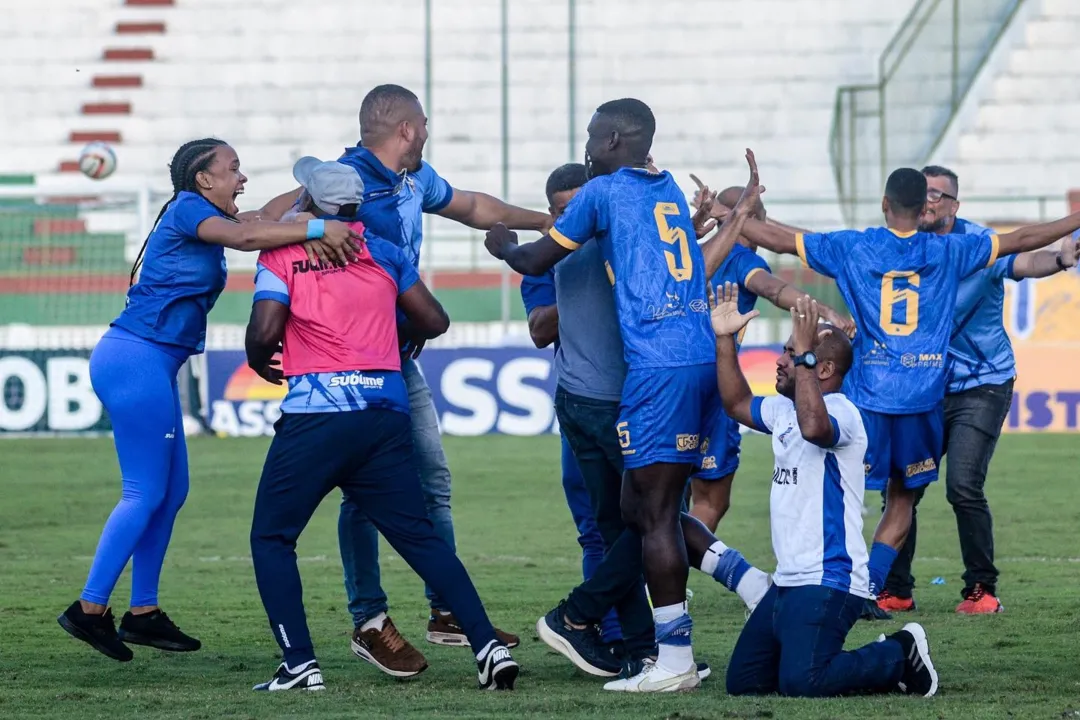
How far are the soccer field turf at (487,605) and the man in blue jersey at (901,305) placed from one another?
0.86 m

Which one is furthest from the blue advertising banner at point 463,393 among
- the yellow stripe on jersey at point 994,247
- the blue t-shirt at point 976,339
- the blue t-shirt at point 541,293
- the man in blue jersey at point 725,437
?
the blue t-shirt at point 541,293

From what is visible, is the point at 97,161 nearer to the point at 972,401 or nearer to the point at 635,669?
the point at 972,401

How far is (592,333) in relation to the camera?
6242 mm

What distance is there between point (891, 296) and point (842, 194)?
1539 cm

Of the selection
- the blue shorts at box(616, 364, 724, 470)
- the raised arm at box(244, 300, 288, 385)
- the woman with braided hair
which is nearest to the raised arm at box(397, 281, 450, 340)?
the raised arm at box(244, 300, 288, 385)

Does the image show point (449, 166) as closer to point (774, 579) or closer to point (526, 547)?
point (526, 547)

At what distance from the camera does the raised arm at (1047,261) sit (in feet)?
23.9

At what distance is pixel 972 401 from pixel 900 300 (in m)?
1.25

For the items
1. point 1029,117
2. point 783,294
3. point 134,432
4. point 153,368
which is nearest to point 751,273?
point 783,294

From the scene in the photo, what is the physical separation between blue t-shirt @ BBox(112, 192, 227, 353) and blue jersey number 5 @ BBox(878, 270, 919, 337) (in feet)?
9.40

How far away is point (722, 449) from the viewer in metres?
8.11

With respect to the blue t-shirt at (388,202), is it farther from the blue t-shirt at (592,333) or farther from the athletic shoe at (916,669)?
the athletic shoe at (916,669)

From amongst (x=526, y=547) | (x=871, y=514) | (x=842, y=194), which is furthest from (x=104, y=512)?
(x=842, y=194)

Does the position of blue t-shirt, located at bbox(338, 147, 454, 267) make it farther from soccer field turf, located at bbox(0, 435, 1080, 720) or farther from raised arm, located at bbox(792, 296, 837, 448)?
soccer field turf, located at bbox(0, 435, 1080, 720)
